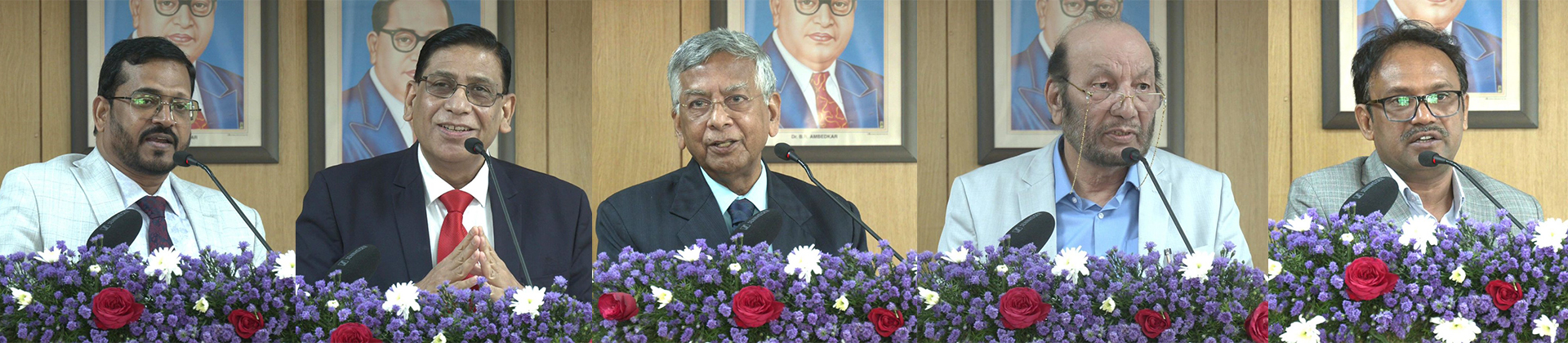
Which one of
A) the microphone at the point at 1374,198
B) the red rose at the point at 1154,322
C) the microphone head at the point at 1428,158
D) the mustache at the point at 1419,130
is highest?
the mustache at the point at 1419,130

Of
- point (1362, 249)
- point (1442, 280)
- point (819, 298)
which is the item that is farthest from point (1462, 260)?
point (819, 298)

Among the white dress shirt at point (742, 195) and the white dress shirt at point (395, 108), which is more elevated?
the white dress shirt at point (395, 108)

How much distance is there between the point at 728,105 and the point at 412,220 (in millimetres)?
810

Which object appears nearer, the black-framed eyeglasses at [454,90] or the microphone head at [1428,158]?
the black-framed eyeglasses at [454,90]

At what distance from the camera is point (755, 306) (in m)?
2.12

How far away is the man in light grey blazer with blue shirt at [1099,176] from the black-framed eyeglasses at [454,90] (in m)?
1.08

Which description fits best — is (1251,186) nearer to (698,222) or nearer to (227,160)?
(698,222)

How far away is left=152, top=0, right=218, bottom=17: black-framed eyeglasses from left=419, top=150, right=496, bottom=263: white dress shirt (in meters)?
0.61

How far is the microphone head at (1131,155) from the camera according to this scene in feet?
6.85

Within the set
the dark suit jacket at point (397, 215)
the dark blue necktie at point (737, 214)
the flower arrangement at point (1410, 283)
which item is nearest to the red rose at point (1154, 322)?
the flower arrangement at point (1410, 283)

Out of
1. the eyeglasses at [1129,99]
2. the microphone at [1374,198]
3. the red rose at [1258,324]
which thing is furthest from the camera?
the microphone at [1374,198]

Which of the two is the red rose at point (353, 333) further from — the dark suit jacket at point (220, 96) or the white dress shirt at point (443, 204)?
the dark suit jacket at point (220, 96)

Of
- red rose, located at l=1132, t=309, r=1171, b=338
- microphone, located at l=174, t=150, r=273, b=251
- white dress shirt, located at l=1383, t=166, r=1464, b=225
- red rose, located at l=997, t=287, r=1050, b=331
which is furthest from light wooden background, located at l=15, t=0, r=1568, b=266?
white dress shirt, located at l=1383, t=166, r=1464, b=225

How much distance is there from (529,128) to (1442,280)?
226 cm
